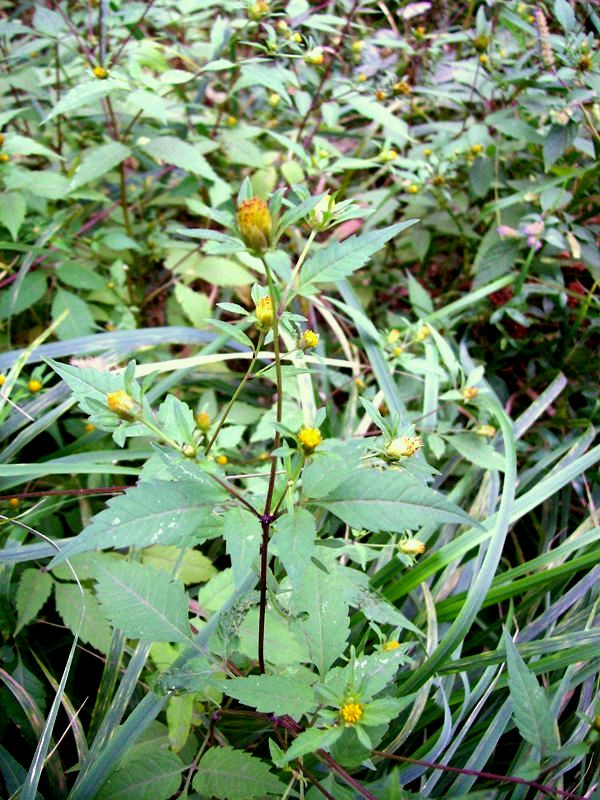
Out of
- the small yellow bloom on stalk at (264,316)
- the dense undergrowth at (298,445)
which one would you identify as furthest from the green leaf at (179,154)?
the small yellow bloom on stalk at (264,316)

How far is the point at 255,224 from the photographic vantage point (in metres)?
0.50

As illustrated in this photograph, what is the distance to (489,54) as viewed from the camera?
161cm

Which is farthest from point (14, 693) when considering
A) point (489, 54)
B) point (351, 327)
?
point (489, 54)

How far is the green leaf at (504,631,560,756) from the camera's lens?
2.13 feet

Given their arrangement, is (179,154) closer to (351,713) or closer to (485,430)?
(485,430)

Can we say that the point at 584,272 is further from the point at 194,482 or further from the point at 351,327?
the point at 194,482

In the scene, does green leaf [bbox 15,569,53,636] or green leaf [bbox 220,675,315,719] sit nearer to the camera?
green leaf [bbox 220,675,315,719]

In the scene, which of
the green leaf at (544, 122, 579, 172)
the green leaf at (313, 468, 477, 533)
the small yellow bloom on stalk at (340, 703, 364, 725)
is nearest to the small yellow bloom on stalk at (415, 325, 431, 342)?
the green leaf at (544, 122, 579, 172)

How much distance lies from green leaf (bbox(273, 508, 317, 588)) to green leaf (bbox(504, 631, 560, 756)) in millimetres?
317

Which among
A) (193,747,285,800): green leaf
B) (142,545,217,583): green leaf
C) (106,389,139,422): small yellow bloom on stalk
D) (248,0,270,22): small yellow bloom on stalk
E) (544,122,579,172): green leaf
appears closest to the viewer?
(106,389,139,422): small yellow bloom on stalk

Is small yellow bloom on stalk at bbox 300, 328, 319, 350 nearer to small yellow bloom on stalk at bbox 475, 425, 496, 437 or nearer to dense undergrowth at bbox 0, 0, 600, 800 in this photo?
dense undergrowth at bbox 0, 0, 600, 800

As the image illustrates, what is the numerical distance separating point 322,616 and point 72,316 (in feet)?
3.33

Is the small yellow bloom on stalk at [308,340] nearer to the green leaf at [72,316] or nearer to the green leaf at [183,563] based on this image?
the green leaf at [183,563]

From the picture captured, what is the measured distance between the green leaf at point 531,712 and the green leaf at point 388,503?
24cm
